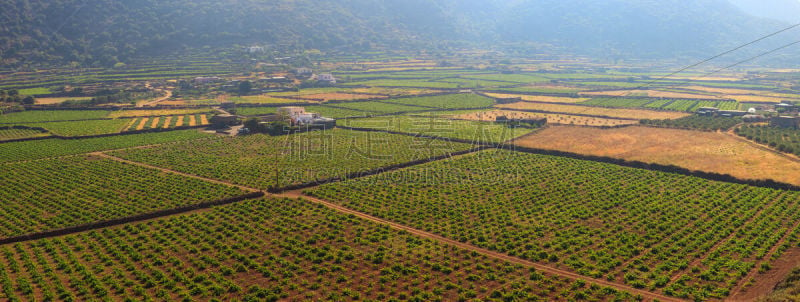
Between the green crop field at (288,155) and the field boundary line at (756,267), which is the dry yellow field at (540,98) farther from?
the field boundary line at (756,267)

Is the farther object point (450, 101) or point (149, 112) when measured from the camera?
point (450, 101)

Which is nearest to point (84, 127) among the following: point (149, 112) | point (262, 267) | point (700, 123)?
point (149, 112)

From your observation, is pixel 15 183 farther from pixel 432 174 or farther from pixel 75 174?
pixel 432 174

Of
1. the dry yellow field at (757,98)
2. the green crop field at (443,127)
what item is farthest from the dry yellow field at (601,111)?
the dry yellow field at (757,98)

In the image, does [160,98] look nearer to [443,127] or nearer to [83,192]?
[443,127]

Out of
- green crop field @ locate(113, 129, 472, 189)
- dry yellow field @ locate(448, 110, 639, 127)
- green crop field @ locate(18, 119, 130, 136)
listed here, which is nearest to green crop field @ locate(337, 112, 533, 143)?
green crop field @ locate(113, 129, 472, 189)

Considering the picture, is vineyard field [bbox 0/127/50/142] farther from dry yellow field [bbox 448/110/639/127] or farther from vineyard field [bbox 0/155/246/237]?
dry yellow field [bbox 448/110/639/127]

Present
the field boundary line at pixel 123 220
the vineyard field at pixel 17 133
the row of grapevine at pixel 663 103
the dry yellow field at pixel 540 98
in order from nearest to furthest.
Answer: the field boundary line at pixel 123 220 → the vineyard field at pixel 17 133 → the row of grapevine at pixel 663 103 → the dry yellow field at pixel 540 98
